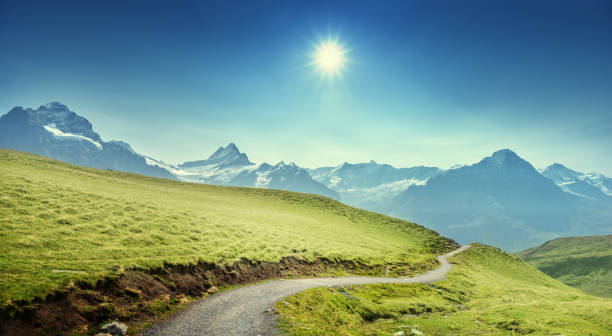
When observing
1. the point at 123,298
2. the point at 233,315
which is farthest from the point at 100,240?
the point at 233,315

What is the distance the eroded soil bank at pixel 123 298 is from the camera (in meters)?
13.8

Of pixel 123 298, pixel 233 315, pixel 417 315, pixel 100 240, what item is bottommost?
pixel 417 315

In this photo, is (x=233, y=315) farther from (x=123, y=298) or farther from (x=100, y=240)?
(x=100, y=240)

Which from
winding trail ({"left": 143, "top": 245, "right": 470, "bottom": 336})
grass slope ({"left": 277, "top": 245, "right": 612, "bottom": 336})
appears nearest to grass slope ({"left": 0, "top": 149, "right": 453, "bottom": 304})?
winding trail ({"left": 143, "top": 245, "right": 470, "bottom": 336})

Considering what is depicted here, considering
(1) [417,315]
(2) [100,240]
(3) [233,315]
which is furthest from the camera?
(1) [417,315]

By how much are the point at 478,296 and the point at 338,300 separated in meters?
33.1

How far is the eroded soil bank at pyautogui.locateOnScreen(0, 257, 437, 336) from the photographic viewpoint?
45.3 ft

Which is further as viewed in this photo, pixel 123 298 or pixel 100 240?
pixel 100 240

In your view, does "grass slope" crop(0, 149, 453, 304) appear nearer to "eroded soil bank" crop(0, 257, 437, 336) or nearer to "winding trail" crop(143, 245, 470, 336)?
"eroded soil bank" crop(0, 257, 437, 336)

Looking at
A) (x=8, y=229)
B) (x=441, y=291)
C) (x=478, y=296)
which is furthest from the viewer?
(x=478, y=296)

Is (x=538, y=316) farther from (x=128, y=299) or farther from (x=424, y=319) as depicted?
(x=128, y=299)

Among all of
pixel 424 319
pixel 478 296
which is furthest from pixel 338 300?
pixel 478 296

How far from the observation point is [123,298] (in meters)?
18.5

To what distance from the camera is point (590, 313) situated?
95.6 feet
